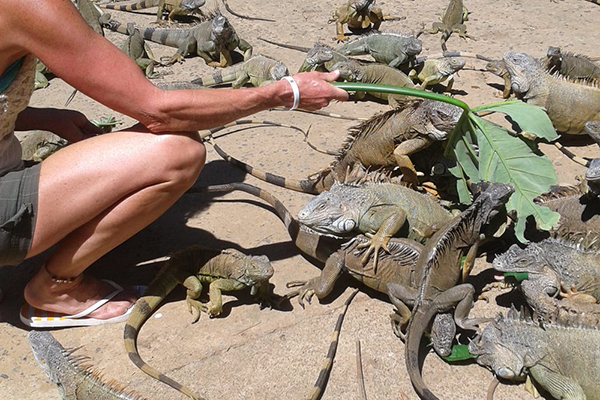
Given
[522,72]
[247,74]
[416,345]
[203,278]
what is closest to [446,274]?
[416,345]

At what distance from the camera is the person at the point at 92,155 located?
8.07ft

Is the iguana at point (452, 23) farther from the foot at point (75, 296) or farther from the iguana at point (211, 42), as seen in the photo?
the foot at point (75, 296)

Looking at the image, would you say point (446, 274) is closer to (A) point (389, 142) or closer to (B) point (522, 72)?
(A) point (389, 142)

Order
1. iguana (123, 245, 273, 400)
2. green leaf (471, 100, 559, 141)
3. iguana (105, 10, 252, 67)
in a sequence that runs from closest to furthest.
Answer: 1. iguana (123, 245, 273, 400)
2. green leaf (471, 100, 559, 141)
3. iguana (105, 10, 252, 67)

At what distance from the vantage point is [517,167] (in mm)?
3498

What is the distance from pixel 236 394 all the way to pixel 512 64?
3.77 metres

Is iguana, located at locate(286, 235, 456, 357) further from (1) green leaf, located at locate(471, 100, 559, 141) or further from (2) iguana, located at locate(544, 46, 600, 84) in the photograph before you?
(2) iguana, located at locate(544, 46, 600, 84)

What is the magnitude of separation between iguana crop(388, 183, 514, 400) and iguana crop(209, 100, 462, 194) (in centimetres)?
60

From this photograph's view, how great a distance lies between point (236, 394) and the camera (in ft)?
8.82

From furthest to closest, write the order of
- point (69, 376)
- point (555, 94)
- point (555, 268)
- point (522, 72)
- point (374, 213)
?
point (522, 72)
point (555, 94)
point (374, 213)
point (555, 268)
point (69, 376)

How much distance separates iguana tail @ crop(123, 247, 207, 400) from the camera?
272 cm

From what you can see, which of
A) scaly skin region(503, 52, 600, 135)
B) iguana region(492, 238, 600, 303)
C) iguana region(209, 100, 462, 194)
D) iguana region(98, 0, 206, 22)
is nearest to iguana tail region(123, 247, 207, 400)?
iguana region(209, 100, 462, 194)

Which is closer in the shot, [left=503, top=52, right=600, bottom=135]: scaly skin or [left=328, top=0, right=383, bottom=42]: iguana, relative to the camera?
[left=503, top=52, right=600, bottom=135]: scaly skin

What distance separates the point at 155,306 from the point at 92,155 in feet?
2.78
